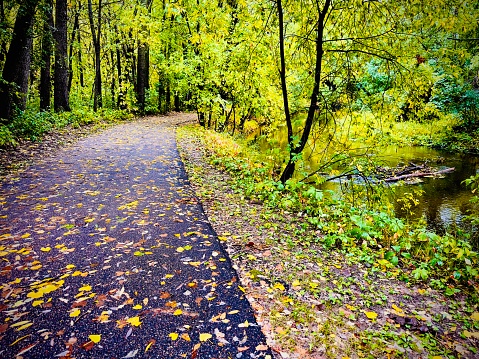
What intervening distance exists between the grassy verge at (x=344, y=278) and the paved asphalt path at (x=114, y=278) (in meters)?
0.36

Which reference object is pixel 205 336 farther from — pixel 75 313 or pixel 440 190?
pixel 440 190

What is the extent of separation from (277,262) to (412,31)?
4803mm

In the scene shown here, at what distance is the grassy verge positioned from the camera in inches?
111

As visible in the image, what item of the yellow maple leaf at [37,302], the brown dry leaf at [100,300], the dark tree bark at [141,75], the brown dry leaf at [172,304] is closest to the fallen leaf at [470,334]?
the brown dry leaf at [172,304]

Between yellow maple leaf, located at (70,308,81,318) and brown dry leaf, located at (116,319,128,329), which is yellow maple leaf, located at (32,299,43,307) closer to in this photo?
yellow maple leaf, located at (70,308,81,318)

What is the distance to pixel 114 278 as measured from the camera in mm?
3621

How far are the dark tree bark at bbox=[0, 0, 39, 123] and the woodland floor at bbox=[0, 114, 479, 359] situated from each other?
6.13 metres

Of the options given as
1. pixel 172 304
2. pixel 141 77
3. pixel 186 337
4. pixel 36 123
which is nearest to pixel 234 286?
pixel 172 304

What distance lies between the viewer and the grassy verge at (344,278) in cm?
283

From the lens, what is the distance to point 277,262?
4066 mm

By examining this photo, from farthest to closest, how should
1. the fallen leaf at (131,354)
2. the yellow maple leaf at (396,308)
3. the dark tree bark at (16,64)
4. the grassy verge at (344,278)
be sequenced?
the dark tree bark at (16,64)
the yellow maple leaf at (396,308)
the grassy verge at (344,278)
the fallen leaf at (131,354)

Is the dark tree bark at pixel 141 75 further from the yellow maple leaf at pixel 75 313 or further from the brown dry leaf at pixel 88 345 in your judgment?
the brown dry leaf at pixel 88 345

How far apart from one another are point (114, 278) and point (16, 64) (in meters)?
9.62

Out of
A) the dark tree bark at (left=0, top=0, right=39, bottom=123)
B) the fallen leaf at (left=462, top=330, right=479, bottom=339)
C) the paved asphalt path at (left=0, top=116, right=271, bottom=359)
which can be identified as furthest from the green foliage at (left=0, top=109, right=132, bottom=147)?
the fallen leaf at (left=462, top=330, right=479, bottom=339)
